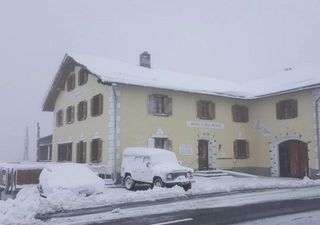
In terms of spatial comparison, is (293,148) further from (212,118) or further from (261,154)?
(212,118)

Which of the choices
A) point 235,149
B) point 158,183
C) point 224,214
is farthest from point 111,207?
point 235,149

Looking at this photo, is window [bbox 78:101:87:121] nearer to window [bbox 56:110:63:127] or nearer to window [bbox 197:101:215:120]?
window [bbox 56:110:63:127]

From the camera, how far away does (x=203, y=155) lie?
25828 millimetres

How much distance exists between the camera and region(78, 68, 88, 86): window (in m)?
25.6

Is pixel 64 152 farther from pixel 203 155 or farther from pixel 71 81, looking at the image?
pixel 203 155

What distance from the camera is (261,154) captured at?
2742 cm

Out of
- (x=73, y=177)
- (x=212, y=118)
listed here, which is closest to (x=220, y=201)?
(x=73, y=177)

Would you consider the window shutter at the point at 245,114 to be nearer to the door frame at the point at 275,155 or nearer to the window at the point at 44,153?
the door frame at the point at 275,155

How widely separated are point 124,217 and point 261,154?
1894cm

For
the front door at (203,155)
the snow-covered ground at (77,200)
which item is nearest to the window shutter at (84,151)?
the front door at (203,155)

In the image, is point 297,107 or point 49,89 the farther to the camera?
point 49,89

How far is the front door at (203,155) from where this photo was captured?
25.6 meters

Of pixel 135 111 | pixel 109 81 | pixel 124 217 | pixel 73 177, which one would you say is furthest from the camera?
pixel 135 111

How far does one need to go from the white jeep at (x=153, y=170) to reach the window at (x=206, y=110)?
23.9ft
